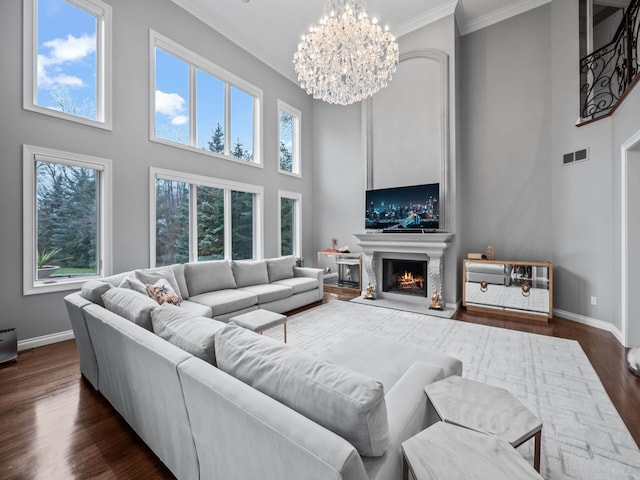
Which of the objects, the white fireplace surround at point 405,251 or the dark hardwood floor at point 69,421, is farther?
the white fireplace surround at point 405,251

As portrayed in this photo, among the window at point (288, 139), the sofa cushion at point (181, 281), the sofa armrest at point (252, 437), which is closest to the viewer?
the sofa armrest at point (252, 437)

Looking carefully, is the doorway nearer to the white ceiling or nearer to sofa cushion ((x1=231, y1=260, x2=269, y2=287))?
the white ceiling

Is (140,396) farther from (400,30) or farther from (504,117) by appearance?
(400,30)

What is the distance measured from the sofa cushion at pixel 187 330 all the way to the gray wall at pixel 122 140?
256 centimetres

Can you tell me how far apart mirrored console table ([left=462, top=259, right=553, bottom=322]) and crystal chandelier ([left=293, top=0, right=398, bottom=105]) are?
317 cm

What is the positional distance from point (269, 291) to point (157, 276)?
4.78 ft

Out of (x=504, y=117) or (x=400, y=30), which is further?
(x=400, y=30)

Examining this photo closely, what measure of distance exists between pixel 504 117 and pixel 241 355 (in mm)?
5575

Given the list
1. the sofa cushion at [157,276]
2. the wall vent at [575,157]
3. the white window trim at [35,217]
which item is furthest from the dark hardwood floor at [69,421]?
the wall vent at [575,157]

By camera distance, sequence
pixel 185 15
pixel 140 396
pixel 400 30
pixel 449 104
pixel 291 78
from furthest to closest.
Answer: pixel 291 78 < pixel 400 30 < pixel 449 104 < pixel 185 15 < pixel 140 396

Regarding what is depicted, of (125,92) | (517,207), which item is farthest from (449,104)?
(125,92)

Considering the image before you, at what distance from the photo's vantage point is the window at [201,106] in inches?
167

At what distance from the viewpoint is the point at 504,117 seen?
4.73 metres

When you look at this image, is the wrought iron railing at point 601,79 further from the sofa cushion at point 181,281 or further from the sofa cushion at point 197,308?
the sofa cushion at point 181,281
